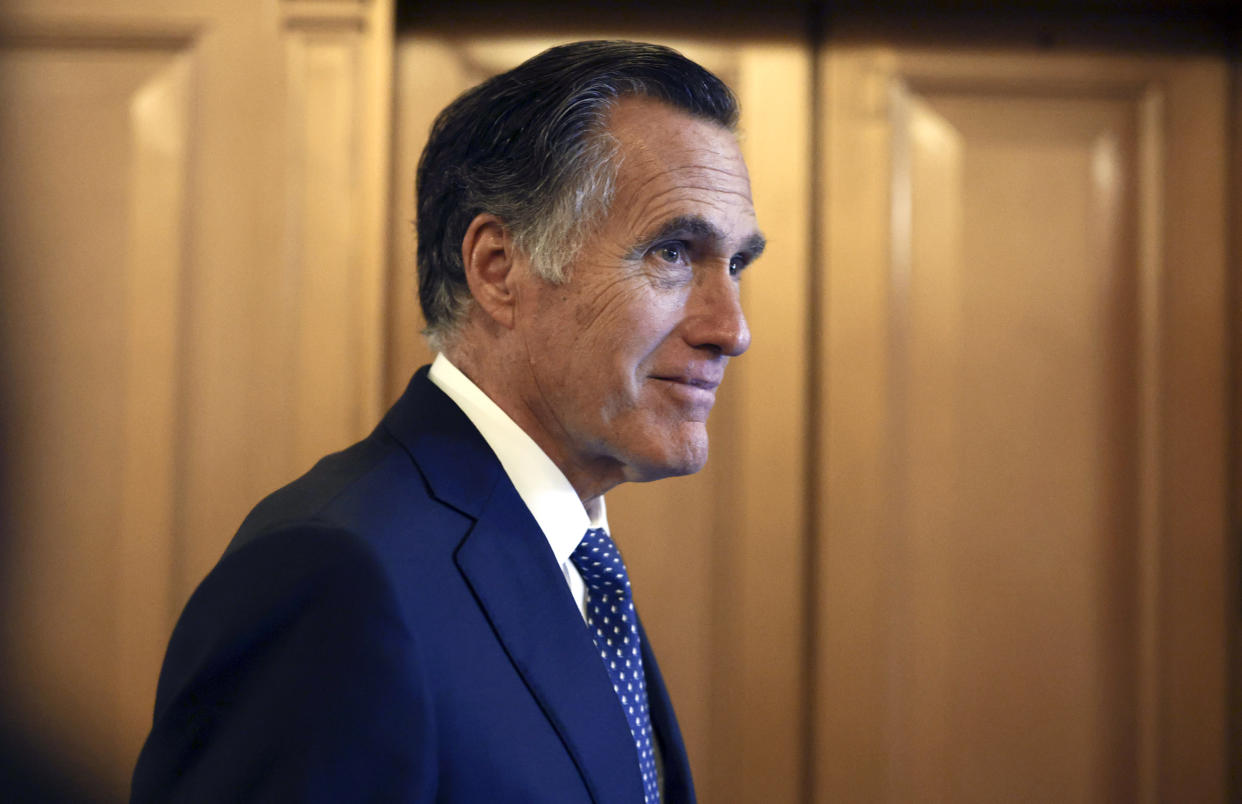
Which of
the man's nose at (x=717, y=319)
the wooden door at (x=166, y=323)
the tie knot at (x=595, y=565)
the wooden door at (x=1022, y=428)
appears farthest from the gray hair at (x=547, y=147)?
the wooden door at (x=1022, y=428)

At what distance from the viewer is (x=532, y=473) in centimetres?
72

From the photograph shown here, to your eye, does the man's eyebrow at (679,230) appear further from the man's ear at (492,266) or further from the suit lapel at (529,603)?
the suit lapel at (529,603)

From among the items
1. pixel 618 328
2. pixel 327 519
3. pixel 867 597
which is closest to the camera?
pixel 327 519

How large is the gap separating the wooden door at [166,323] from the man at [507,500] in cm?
52

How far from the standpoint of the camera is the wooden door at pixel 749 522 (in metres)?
1.38

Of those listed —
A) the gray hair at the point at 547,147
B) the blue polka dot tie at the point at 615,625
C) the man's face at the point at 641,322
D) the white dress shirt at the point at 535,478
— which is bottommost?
the blue polka dot tie at the point at 615,625

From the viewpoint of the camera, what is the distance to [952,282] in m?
1.40

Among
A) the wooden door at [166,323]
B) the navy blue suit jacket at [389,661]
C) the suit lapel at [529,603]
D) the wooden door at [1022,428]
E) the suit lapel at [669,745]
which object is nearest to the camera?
the navy blue suit jacket at [389,661]

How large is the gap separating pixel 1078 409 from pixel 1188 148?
478mm

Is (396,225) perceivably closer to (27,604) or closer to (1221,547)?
(27,604)

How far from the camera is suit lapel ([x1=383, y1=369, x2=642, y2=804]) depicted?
60 centimetres

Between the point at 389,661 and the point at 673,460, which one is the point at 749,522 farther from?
the point at 389,661

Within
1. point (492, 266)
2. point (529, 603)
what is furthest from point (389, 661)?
point (492, 266)

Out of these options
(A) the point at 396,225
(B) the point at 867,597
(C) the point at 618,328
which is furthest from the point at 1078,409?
(A) the point at 396,225
